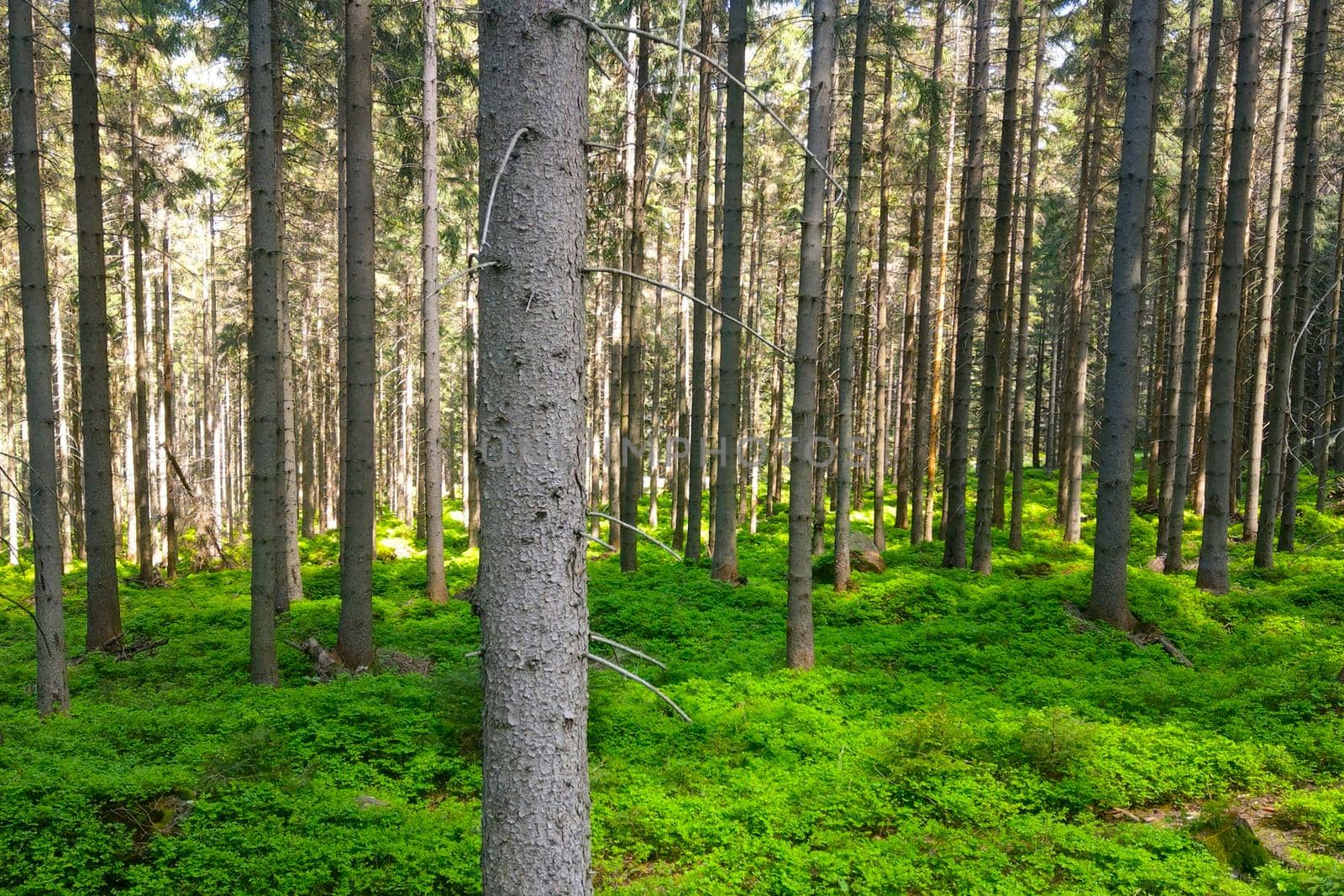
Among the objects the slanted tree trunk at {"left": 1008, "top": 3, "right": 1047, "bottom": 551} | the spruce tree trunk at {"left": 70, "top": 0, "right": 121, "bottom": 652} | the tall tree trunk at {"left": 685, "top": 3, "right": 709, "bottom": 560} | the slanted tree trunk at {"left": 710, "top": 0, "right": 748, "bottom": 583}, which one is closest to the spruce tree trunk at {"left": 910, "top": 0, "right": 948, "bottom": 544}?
the slanted tree trunk at {"left": 1008, "top": 3, "right": 1047, "bottom": 551}

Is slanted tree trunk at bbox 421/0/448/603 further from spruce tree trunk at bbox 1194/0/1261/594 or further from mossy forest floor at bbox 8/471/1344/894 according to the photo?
spruce tree trunk at bbox 1194/0/1261/594

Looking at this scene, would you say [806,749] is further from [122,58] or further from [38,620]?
[122,58]

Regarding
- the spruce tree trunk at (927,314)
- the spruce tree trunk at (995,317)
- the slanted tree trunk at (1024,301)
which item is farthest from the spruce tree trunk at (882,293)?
the slanted tree trunk at (1024,301)

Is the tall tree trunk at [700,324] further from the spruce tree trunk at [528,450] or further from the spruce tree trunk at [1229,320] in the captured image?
the spruce tree trunk at [528,450]

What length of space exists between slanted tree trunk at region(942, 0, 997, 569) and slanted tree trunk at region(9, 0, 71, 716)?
41.9 ft

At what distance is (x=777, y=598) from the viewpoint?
12.3 metres

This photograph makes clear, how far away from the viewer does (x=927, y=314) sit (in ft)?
52.5

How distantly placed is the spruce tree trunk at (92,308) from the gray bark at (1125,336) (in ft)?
43.5

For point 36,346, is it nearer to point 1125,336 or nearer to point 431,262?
point 431,262

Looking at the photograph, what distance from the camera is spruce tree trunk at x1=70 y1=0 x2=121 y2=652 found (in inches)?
364

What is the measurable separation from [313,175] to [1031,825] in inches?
923

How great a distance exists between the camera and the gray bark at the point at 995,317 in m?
12.7

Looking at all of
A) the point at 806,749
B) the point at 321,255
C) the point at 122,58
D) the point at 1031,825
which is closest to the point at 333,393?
the point at 321,255

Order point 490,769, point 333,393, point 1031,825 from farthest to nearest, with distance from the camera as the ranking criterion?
point 333,393 → point 1031,825 → point 490,769
